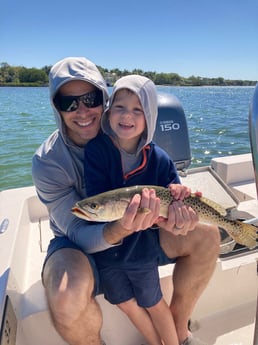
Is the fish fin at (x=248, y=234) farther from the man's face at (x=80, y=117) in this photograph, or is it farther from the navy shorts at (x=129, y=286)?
the man's face at (x=80, y=117)

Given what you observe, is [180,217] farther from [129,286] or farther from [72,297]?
[72,297]

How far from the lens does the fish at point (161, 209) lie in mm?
1643

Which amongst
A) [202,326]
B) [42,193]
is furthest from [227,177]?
[42,193]

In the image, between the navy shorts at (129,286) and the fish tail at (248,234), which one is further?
the navy shorts at (129,286)

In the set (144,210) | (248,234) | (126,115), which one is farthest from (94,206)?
(248,234)

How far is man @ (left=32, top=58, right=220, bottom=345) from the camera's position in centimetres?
176

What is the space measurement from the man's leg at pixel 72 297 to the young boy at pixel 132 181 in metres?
0.16

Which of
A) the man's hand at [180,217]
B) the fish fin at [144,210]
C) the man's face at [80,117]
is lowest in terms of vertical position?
the man's hand at [180,217]

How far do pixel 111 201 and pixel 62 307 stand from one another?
0.60m

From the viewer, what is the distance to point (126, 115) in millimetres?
1921

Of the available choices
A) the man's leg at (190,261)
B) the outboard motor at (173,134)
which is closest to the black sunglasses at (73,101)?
the man's leg at (190,261)

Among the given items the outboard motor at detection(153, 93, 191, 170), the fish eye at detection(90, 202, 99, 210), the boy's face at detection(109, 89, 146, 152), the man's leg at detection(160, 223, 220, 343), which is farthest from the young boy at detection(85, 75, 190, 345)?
the outboard motor at detection(153, 93, 191, 170)

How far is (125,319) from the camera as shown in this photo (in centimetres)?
221

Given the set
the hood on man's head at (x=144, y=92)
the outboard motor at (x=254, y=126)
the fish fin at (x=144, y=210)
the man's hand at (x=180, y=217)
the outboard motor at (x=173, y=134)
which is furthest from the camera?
the outboard motor at (x=173, y=134)
